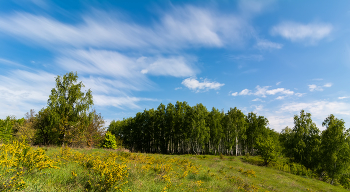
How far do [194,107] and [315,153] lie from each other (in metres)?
28.6

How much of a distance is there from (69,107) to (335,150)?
170 feet

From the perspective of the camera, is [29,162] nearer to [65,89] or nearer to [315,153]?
[65,89]

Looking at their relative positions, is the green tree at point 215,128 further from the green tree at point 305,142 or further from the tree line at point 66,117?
the tree line at point 66,117

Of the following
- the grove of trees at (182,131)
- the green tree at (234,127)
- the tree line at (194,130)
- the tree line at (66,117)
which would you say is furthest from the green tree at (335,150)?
the tree line at (66,117)

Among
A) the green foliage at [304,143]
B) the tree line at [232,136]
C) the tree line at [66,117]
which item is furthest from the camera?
the green foliage at [304,143]

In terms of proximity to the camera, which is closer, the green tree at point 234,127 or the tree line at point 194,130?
the tree line at point 194,130

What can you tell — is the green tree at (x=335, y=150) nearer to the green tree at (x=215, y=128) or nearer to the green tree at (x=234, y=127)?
the green tree at (x=234, y=127)

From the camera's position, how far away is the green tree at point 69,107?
1102 inches

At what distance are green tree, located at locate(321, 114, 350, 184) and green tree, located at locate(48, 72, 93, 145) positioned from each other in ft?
157

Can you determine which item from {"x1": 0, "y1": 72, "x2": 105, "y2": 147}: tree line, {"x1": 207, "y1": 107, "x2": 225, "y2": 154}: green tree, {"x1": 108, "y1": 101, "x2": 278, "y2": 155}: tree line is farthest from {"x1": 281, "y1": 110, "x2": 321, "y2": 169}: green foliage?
{"x1": 0, "y1": 72, "x2": 105, "y2": 147}: tree line

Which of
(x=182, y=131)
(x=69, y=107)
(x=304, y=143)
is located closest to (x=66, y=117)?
(x=69, y=107)

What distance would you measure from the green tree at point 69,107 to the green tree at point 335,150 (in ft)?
157

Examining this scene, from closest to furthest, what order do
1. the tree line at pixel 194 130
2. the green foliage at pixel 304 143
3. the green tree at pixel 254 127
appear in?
1. the green foliage at pixel 304 143
2. the tree line at pixel 194 130
3. the green tree at pixel 254 127

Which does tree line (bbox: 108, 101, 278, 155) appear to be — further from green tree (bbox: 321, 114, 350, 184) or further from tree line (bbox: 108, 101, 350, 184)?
green tree (bbox: 321, 114, 350, 184)
